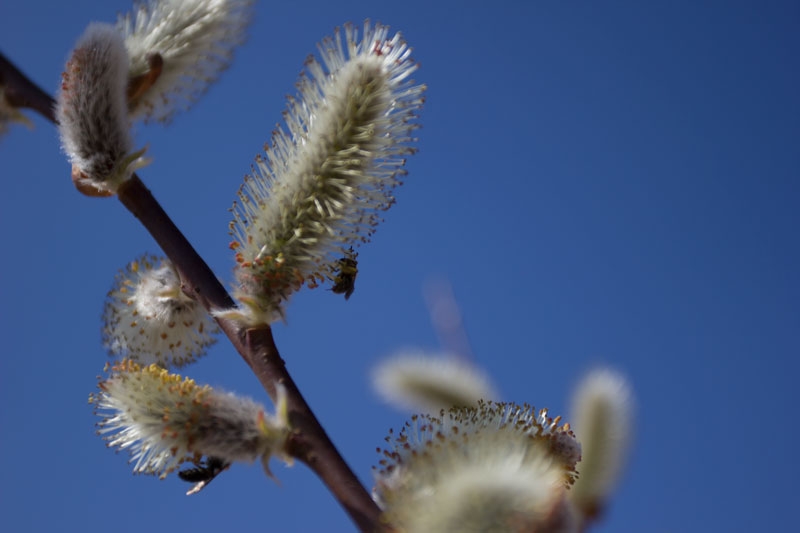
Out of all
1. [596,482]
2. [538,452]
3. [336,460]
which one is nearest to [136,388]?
[336,460]

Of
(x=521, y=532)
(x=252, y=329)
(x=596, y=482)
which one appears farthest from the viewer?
(x=596, y=482)

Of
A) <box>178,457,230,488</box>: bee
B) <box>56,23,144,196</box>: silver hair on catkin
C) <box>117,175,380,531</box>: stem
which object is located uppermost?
<box>56,23,144,196</box>: silver hair on catkin

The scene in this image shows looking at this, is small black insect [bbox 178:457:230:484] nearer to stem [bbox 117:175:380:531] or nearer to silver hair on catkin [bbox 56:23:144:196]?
stem [bbox 117:175:380:531]

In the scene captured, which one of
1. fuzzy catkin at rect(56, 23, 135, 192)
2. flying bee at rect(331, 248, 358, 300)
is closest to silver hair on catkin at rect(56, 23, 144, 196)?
fuzzy catkin at rect(56, 23, 135, 192)

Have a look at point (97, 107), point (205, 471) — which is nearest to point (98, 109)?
point (97, 107)

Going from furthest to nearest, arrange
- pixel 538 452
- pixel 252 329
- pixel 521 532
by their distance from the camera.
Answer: pixel 252 329
pixel 538 452
pixel 521 532

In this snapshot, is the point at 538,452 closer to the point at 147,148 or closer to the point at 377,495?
the point at 377,495

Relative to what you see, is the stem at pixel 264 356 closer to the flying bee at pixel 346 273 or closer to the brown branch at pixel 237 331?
the brown branch at pixel 237 331
